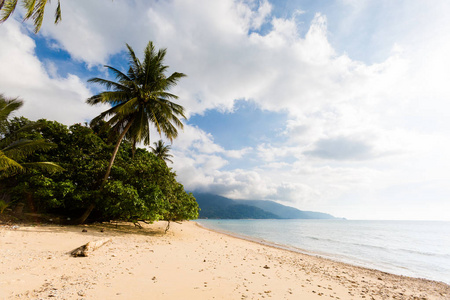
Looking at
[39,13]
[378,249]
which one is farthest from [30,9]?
[378,249]

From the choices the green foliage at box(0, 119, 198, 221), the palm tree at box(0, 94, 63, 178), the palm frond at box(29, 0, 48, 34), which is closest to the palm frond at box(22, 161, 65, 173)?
the palm tree at box(0, 94, 63, 178)

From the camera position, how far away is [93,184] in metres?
13.5

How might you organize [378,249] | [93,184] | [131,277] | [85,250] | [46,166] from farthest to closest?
[378,249]
[93,184]
[46,166]
[85,250]
[131,277]

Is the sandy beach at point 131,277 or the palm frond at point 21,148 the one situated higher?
the palm frond at point 21,148

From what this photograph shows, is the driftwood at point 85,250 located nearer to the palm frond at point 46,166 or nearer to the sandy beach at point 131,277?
the sandy beach at point 131,277

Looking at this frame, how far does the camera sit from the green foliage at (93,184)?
1148cm

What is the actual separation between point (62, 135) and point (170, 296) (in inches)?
579

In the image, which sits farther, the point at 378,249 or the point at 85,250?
the point at 378,249

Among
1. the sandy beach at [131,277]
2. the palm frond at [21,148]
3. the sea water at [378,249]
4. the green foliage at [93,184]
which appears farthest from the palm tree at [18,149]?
the sea water at [378,249]

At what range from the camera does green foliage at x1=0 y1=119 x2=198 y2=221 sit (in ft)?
37.7

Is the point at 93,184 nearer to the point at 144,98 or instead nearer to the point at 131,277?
the point at 144,98

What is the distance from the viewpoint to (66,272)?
16.0 ft

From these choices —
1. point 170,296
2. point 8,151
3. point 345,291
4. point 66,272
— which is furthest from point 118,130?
point 345,291

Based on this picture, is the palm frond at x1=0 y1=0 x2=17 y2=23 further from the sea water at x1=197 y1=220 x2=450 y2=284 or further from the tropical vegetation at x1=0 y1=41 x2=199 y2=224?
the sea water at x1=197 y1=220 x2=450 y2=284
